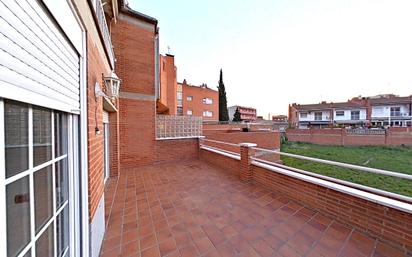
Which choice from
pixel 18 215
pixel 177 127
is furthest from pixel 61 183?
pixel 177 127

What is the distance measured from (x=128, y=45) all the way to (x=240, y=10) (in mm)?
4965

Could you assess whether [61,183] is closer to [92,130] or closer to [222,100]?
[92,130]

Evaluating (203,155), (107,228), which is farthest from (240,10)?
(107,228)

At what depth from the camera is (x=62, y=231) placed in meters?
1.53

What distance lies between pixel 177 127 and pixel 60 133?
6.50m

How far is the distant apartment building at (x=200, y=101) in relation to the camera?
93.8 ft

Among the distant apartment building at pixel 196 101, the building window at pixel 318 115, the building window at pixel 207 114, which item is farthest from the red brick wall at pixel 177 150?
the building window at pixel 318 115

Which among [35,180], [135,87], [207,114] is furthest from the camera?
[207,114]

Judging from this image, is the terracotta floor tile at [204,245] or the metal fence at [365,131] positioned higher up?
the metal fence at [365,131]

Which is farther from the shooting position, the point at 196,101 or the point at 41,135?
the point at 196,101

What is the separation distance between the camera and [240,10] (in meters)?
7.46

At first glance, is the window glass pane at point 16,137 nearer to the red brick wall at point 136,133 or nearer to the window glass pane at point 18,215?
the window glass pane at point 18,215

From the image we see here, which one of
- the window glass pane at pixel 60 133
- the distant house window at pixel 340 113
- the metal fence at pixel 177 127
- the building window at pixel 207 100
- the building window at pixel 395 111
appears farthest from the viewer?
the distant house window at pixel 340 113

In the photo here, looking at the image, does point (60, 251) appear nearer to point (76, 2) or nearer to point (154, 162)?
point (76, 2)
